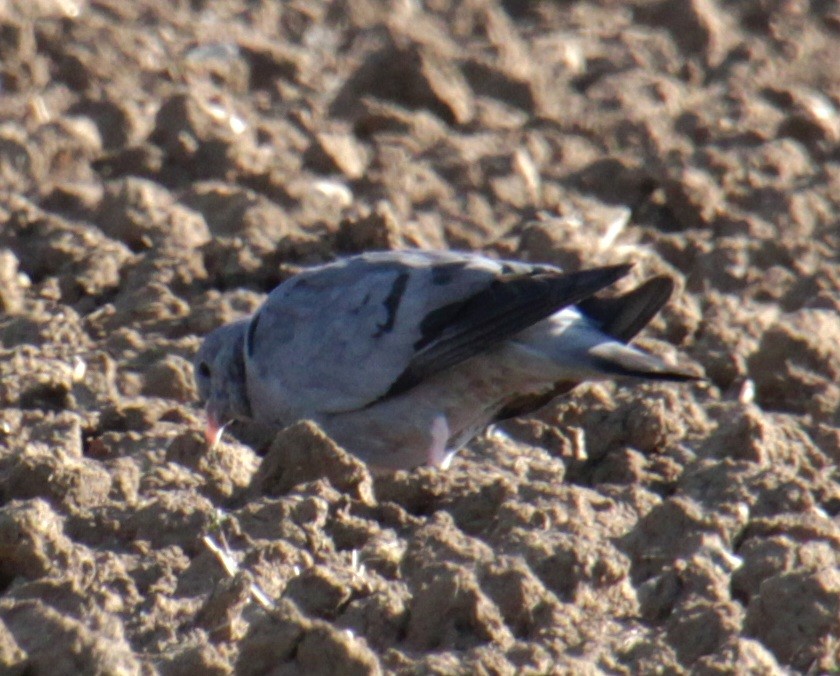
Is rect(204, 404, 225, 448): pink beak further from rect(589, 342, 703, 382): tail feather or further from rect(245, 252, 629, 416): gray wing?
rect(589, 342, 703, 382): tail feather

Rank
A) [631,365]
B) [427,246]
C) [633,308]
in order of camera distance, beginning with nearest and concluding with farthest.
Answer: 1. [631,365]
2. [633,308]
3. [427,246]

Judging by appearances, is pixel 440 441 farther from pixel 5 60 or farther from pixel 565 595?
pixel 5 60

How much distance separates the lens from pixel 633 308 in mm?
6477

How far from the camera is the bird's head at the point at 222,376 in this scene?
21.2 ft

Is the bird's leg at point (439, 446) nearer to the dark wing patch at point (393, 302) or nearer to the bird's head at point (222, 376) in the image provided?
the dark wing patch at point (393, 302)

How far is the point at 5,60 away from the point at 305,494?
4.20 metres

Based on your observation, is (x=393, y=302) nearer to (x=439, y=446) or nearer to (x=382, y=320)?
(x=382, y=320)

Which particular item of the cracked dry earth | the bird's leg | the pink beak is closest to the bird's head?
the pink beak

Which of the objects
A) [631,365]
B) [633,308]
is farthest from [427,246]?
[631,365]

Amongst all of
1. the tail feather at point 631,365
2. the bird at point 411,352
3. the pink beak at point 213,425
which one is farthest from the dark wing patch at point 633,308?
the pink beak at point 213,425

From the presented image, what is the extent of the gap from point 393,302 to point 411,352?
0.19 meters

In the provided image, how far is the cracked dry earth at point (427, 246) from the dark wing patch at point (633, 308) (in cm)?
29

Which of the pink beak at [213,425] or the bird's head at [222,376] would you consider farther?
the bird's head at [222,376]

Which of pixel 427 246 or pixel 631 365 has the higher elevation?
pixel 631 365
